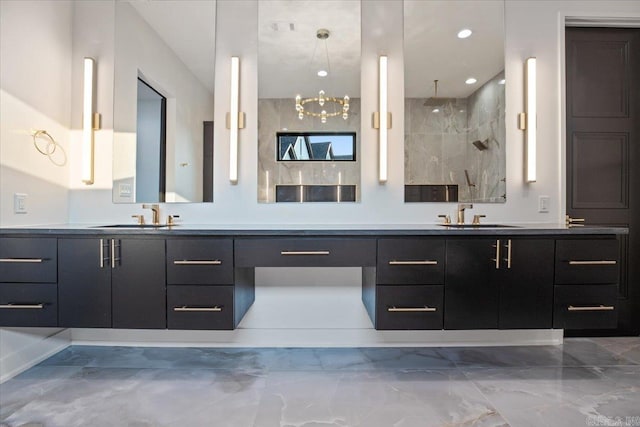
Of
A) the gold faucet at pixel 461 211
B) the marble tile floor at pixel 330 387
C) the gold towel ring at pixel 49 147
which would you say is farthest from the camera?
the gold faucet at pixel 461 211

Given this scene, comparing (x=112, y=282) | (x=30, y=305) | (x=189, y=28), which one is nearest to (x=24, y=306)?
(x=30, y=305)

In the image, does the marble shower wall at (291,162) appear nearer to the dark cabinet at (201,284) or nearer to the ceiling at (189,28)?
the ceiling at (189,28)

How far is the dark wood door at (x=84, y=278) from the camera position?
1738 millimetres

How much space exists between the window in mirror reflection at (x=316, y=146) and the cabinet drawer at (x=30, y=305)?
149 cm

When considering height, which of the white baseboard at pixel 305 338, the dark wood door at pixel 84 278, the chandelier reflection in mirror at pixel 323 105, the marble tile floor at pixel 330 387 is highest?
the chandelier reflection in mirror at pixel 323 105

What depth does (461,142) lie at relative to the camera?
2.30 meters

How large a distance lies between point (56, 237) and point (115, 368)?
2.77 feet

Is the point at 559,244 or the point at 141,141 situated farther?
the point at 141,141

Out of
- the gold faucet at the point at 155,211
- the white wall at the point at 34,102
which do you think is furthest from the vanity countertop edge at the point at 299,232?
the gold faucet at the point at 155,211

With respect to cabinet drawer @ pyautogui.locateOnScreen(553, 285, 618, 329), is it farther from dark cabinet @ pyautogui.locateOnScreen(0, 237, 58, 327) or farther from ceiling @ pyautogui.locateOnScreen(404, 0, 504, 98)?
dark cabinet @ pyautogui.locateOnScreen(0, 237, 58, 327)

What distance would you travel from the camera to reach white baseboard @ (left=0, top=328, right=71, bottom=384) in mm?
1851

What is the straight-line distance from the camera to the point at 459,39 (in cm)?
231

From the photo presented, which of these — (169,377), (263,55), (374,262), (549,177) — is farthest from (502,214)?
(169,377)

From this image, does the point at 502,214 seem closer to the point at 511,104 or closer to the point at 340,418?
the point at 511,104
